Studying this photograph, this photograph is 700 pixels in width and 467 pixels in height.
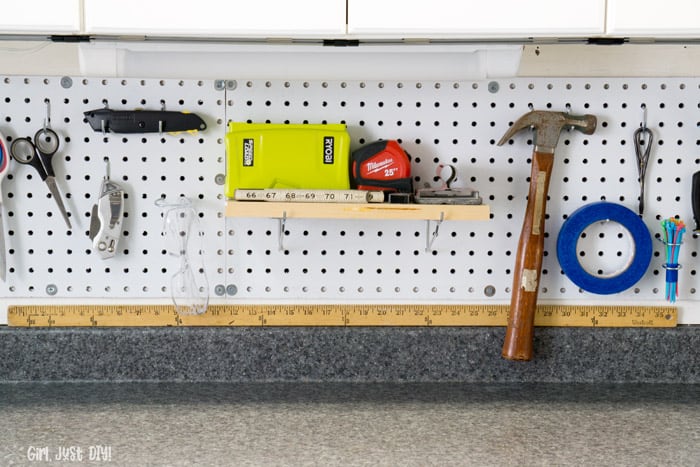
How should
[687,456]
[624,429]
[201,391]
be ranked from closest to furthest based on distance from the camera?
[687,456]
[624,429]
[201,391]

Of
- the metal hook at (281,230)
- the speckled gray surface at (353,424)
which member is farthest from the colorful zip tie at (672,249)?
the metal hook at (281,230)

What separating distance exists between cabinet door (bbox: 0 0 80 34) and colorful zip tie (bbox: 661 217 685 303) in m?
1.18

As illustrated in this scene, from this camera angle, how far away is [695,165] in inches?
61.8

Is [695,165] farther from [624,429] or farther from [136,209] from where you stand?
[136,209]

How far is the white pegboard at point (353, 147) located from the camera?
154 centimetres

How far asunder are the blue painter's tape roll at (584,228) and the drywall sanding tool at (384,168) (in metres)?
0.34

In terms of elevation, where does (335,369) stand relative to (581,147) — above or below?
below

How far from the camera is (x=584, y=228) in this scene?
1530 millimetres

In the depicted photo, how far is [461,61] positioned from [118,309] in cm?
85

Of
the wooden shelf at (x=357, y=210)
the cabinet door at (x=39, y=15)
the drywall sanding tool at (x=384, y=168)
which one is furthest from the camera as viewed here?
the drywall sanding tool at (x=384, y=168)

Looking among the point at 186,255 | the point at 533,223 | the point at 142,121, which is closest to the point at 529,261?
the point at 533,223

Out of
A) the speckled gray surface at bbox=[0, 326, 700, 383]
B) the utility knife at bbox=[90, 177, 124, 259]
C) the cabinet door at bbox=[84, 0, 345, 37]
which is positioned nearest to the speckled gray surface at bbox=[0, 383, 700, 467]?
the speckled gray surface at bbox=[0, 326, 700, 383]

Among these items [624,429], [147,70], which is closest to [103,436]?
[147,70]

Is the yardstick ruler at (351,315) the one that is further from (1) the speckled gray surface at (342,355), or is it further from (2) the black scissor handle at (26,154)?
(2) the black scissor handle at (26,154)
